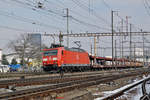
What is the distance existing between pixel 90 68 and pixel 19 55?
111 feet

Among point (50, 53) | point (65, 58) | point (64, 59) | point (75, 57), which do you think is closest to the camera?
point (64, 59)

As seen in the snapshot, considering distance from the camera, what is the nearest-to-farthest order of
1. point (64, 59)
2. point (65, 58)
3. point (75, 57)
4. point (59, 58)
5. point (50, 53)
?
point (59, 58) < point (64, 59) < point (65, 58) < point (50, 53) < point (75, 57)

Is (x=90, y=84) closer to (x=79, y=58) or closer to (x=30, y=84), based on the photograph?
(x=30, y=84)

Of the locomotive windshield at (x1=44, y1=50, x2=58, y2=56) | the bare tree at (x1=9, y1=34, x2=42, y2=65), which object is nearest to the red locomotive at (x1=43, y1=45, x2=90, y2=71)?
the locomotive windshield at (x1=44, y1=50, x2=58, y2=56)

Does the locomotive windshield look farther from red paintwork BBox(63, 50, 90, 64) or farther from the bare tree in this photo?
the bare tree

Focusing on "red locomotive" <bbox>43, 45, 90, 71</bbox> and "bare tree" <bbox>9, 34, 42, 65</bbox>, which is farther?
"bare tree" <bbox>9, 34, 42, 65</bbox>

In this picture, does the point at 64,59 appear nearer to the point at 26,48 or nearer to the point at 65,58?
the point at 65,58

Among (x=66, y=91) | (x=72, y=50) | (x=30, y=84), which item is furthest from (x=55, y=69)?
(x=66, y=91)

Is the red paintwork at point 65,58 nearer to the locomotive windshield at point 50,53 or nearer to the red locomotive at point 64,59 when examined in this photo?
the red locomotive at point 64,59

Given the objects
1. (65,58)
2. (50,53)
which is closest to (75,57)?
(65,58)

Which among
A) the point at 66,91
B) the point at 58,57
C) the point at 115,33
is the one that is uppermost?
the point at 115,33

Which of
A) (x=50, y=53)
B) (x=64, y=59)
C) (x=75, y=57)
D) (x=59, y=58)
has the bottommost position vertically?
(x=64, y=59)

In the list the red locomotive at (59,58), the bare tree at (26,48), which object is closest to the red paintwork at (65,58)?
the red locomotive at (59,58)

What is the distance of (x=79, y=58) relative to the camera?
43.2 m
